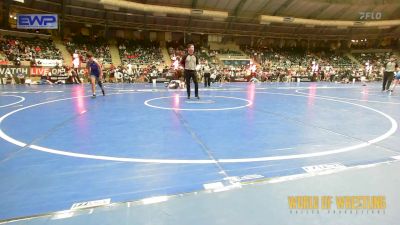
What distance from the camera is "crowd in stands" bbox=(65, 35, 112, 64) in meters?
29.1

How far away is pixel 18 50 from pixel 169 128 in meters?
23.6

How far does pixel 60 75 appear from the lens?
20.7m

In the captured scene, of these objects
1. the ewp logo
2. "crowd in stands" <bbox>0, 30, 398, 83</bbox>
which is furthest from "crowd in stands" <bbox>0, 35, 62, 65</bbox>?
the ewp logo

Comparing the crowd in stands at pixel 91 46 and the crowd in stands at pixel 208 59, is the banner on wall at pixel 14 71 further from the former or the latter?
the crowd in stands at pixel 91 46

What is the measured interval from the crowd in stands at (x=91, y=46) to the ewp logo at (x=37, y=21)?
284 cm

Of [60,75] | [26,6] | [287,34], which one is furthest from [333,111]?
[287,34]

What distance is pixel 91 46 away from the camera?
101ft

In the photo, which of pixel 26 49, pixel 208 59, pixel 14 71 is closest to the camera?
pixel 14 71

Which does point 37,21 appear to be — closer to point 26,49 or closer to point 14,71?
point 26,49

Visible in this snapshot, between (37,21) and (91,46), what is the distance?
5757 millimetres

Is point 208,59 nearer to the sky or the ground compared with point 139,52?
nearer to the ground

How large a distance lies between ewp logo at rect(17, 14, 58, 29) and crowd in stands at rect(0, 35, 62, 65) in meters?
1.25

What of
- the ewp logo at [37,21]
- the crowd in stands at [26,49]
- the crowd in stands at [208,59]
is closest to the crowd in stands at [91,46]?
the crowd in stands at [208,59]

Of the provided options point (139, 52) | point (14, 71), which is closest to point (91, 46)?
point (139, 52)
